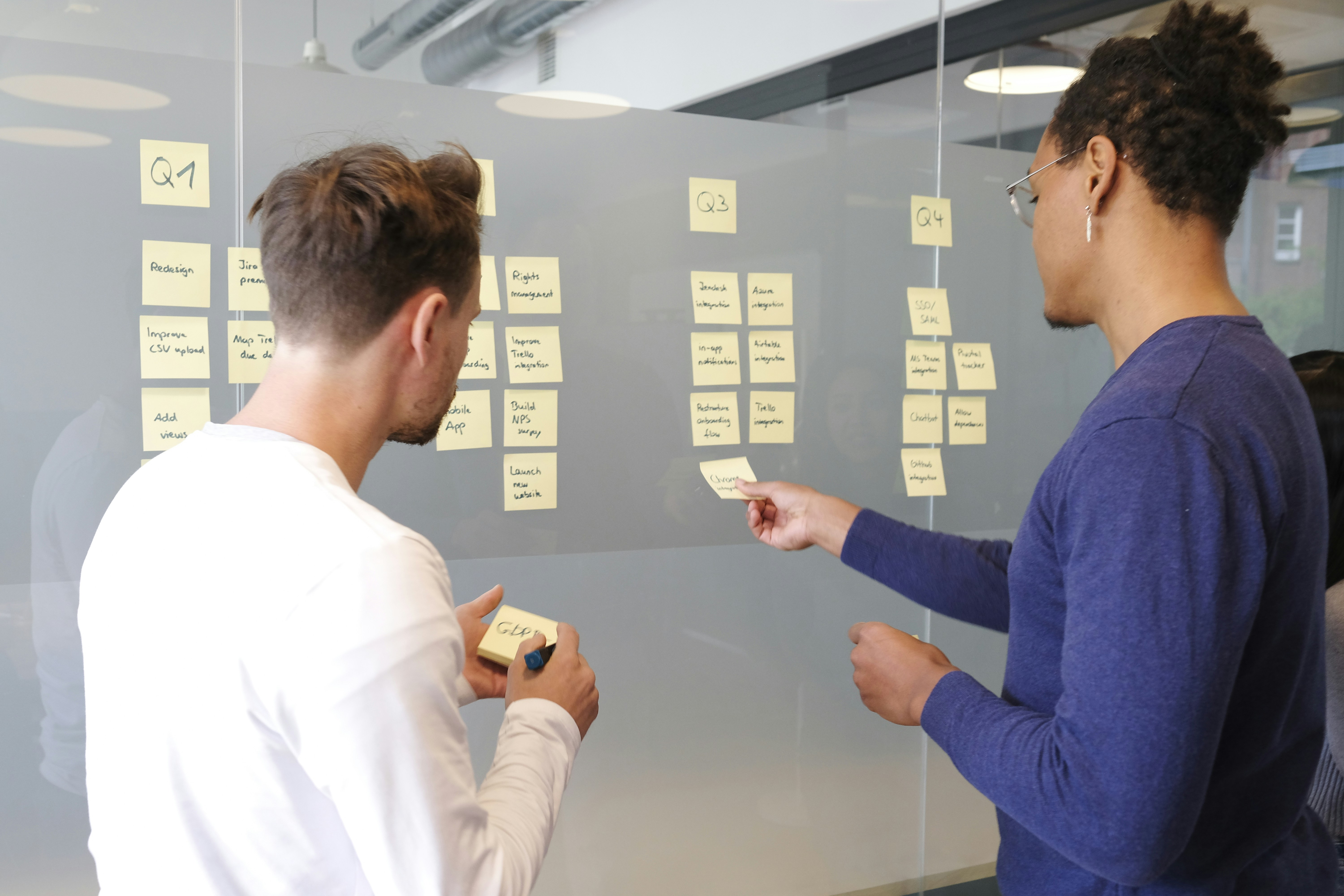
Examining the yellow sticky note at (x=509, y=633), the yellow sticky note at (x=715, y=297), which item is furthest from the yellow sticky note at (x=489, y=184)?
the yellow sticky note at (x=509, y=633)

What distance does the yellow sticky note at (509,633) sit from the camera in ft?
3.96

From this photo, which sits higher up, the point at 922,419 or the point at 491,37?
the point at 491,37

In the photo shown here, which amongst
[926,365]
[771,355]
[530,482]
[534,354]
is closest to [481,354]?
[534,354]

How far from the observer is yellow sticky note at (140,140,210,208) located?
1.63 meters

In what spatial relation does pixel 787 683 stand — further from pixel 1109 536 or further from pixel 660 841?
pixel 1109 536

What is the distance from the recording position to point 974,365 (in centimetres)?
238

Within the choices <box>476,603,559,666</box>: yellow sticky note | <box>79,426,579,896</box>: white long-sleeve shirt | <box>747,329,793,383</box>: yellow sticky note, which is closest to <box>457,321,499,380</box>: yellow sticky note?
<box>747,329,793,383</box>: yellow sticky note

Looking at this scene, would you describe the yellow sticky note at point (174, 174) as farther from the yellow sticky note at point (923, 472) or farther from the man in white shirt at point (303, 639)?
the yellow sticky note at point (923, 472)

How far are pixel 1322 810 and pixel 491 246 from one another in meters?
1.73

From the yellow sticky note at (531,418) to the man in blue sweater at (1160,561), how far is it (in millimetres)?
939

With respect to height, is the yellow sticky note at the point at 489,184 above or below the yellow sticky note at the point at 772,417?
above

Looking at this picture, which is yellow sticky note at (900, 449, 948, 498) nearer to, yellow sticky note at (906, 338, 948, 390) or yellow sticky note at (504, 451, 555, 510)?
yellow sticky note at (906, 338, 948, 390)

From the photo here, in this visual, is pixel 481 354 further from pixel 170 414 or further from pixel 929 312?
pixel 929 312

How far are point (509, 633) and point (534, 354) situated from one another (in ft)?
2.59
